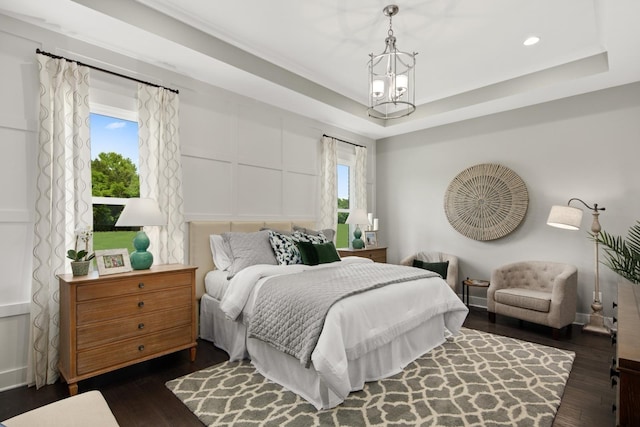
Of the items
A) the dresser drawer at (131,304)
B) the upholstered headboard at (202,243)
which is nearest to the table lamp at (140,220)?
the dresser drawer at (131,304)

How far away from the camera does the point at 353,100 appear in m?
4.85

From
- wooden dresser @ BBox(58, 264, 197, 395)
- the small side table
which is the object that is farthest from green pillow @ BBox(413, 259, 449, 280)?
wooden dresser @ BBox(58, 264, 197, 395)

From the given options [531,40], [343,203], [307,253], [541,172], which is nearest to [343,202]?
[343,203]

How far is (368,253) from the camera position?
16.5ft

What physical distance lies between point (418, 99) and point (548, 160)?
1.93 meters

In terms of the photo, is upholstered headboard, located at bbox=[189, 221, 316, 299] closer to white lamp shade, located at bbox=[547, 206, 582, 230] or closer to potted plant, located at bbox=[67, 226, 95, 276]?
potted plant, located at bbox=[67, 226, 95, 276]

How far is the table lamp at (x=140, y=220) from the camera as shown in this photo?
270 centimetres

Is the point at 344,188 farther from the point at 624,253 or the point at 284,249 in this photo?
the point at 624,253

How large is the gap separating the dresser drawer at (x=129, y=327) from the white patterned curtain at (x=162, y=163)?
641 millimetres

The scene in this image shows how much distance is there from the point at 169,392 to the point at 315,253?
1798 millimetres

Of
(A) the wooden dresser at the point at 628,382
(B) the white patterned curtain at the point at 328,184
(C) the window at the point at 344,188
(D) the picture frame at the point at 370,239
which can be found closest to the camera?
(A) the wooden dresser at the point at 628,382

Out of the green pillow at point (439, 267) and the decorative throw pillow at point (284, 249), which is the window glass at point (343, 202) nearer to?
the green pillow at point (439, 267)

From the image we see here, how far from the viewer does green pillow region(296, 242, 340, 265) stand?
11.7 ft

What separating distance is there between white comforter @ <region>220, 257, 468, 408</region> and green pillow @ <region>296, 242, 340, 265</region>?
114 millimetres
